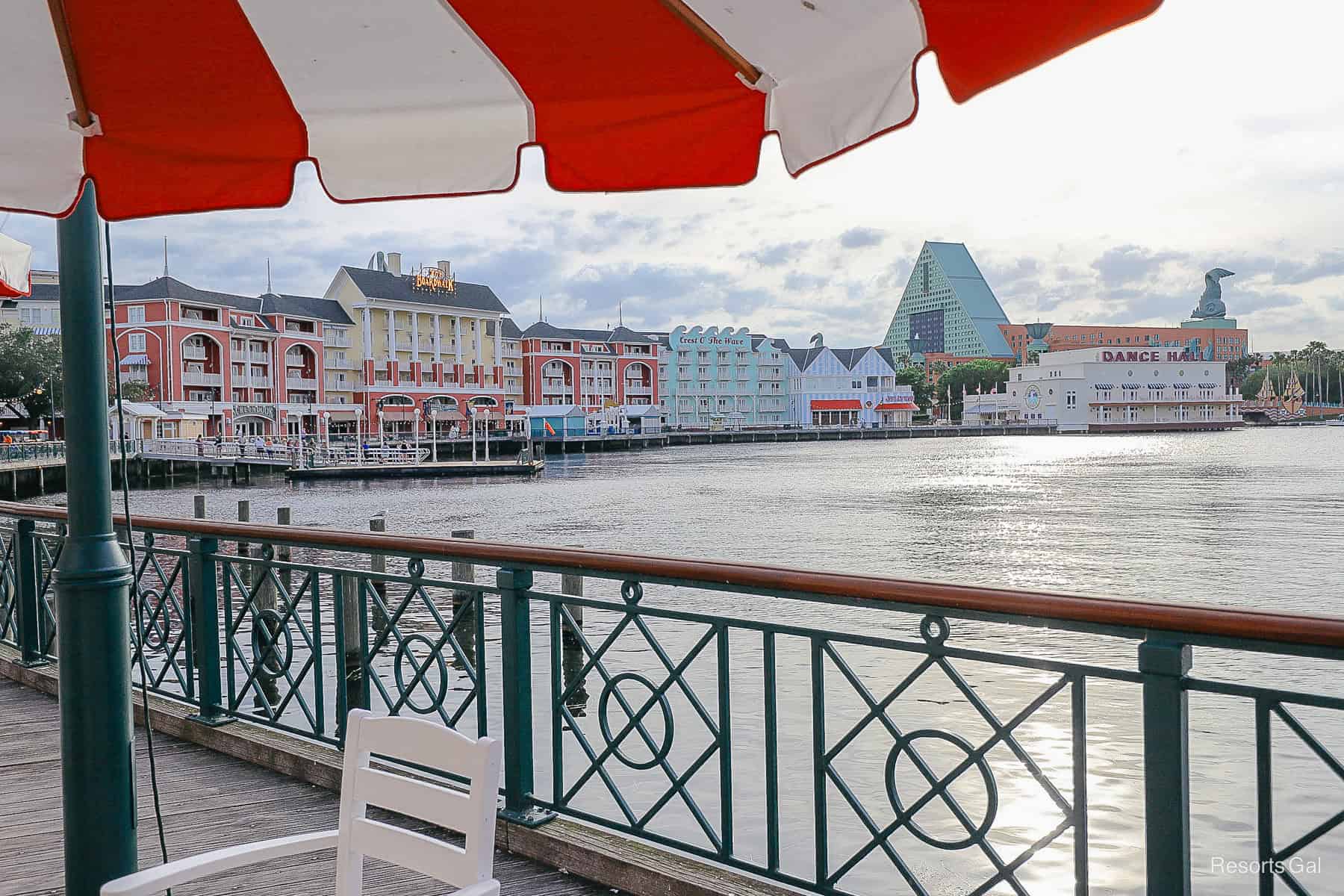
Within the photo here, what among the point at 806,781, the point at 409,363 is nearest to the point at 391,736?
the point at 806,781

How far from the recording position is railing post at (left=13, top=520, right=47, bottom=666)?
5.55 meters

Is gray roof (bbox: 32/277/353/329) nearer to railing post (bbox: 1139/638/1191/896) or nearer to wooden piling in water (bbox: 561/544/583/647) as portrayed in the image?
wooden piling in water (bbox: 561/544/583/647)

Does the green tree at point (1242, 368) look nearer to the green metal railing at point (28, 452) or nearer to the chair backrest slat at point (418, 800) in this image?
the green metal railing at point (28, 452)

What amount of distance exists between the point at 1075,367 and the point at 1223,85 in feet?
337

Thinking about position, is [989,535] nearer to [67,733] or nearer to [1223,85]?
[1223,85]

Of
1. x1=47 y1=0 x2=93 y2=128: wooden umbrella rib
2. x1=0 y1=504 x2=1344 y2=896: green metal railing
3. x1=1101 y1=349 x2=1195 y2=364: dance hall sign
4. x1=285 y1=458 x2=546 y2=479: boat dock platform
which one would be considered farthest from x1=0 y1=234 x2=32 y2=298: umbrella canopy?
x1=1101 y1=349 x2=1195 y2=364: dance hall sign

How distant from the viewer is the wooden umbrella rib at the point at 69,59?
192 centimetres

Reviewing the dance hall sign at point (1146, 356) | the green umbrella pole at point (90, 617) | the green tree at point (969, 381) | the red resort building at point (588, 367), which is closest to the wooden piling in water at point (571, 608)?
the green umbrella pole at point (90, 617)

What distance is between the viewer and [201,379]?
57.5 meters

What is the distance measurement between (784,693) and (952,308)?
169 meters

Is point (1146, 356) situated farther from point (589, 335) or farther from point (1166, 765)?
point (1166, 765)

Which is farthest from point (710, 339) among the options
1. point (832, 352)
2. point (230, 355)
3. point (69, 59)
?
point (69, 59)

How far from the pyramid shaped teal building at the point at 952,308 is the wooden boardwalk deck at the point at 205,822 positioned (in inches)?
6391

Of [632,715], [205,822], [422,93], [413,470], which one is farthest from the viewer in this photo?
[413,470]
